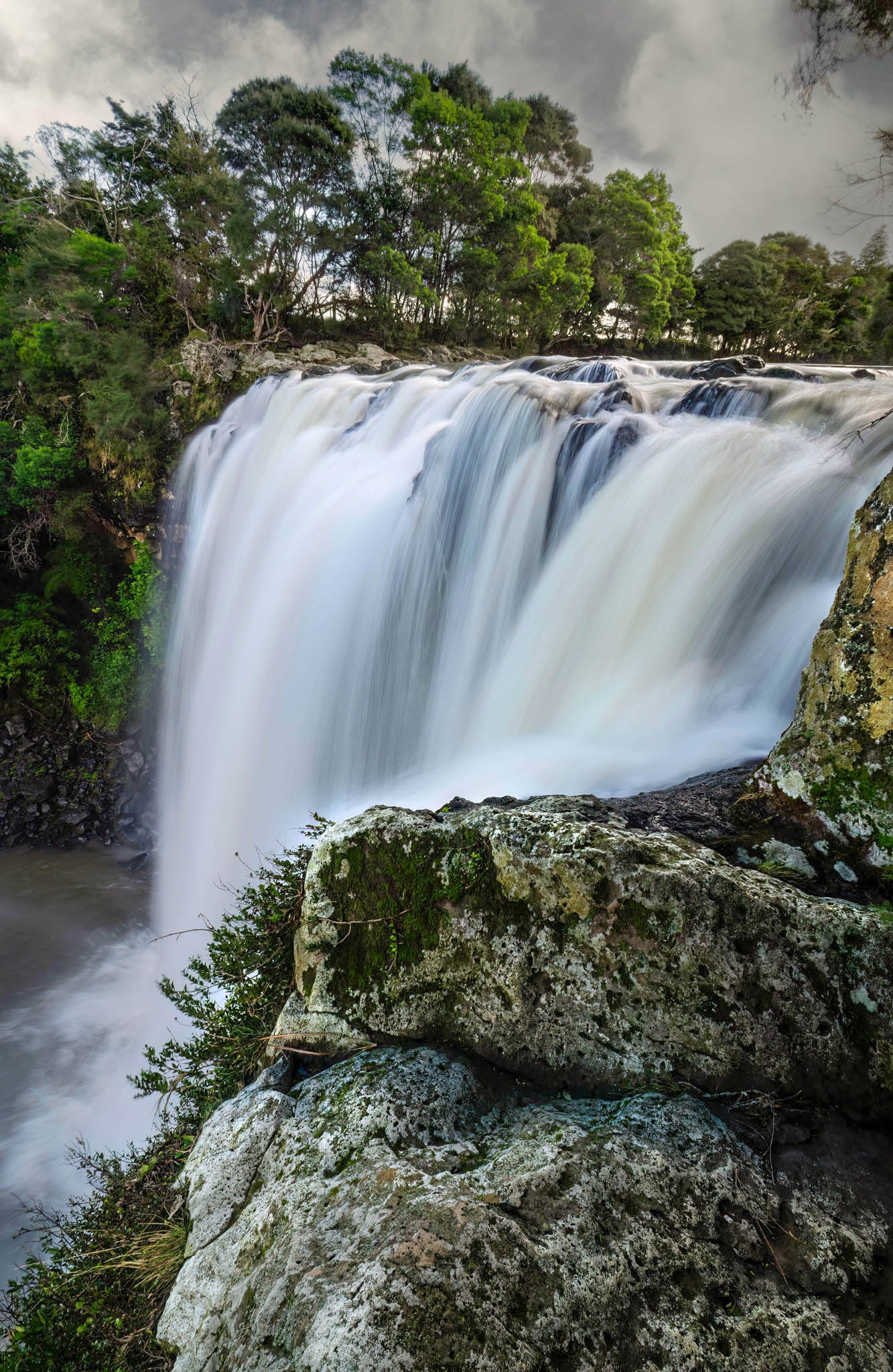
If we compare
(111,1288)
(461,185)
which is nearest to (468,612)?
(111,1288)

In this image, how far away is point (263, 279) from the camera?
1611 cm

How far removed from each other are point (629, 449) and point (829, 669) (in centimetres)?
437

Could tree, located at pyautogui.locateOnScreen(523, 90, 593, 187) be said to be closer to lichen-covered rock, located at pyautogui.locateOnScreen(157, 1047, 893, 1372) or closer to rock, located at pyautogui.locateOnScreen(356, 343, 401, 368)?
rock, located at pyautogui.locateOnScreen(356, 343, 401, 368)

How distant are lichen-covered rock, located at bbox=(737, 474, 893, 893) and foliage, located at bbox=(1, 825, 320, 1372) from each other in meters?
2.33

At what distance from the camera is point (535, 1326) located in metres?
1.28

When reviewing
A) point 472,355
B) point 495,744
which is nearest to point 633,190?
point 472,355

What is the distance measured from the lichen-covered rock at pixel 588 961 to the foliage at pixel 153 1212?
0.41 m

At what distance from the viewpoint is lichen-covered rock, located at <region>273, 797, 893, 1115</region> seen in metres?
1.83

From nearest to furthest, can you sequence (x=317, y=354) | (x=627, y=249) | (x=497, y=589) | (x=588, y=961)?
(x=588, y=961) → (x=497, y=589) → (x=317, y=354) → (x=627, y=249)

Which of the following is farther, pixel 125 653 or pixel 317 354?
pixel 317 354

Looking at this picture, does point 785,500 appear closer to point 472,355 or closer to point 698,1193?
point 698,1193

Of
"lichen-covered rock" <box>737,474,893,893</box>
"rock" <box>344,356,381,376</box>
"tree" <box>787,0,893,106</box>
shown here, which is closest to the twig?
"lichen-covered rock" <box>737,474,893,893</box>

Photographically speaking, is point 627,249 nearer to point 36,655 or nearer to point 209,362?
point 209,362

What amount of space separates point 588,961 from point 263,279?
63.5ft
